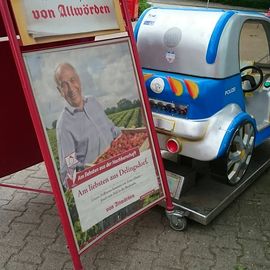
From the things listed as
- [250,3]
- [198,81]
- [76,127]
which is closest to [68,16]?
[76,127]

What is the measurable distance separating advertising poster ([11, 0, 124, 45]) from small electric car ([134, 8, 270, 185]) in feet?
1.64

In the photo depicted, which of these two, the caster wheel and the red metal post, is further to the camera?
the caster wheel

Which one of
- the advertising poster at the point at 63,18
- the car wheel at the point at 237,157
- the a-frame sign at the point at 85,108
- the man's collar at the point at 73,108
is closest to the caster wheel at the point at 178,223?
the a-frame sign at the point at 85,108

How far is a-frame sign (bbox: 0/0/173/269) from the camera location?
1.84m

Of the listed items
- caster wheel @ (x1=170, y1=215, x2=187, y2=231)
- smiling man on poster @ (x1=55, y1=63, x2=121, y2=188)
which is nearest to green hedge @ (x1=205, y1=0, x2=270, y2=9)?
caster wheel @ (x1=170, y1=215, x2=187, y2=231)

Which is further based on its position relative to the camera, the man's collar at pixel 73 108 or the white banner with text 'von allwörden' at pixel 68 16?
the man's collar at pixel 73 108


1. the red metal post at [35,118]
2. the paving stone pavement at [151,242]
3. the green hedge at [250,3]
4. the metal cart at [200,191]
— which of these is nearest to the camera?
the red metal post at [35,118]

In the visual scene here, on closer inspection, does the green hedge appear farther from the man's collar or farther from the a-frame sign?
the man's collar

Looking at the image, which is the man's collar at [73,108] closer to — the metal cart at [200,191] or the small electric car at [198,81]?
the small electric car at [198,81]

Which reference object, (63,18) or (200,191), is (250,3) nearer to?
(200,191)

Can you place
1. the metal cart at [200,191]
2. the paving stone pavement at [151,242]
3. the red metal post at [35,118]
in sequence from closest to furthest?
1. the red metal post at [35,118]
2. the paving stone pavement at [151,242]
3. the metal cart at [200,191]

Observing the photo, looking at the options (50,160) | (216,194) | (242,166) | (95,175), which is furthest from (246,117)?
(50,160)

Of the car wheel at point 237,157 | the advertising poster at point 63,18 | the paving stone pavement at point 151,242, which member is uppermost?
the advertising poster at point 63,18

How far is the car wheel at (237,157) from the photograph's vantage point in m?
2.62
